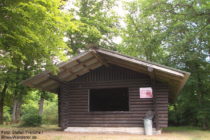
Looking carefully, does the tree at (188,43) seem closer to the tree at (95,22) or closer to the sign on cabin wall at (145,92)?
the sign on cabin wall at (145,92)

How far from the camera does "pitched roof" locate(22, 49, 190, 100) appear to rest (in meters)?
9.34

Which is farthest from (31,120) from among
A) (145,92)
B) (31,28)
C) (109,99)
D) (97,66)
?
(31,28)

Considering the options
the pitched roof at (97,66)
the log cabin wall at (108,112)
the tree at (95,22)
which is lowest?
the log cabin wall at (108,112)

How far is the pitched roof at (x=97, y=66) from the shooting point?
9.34 m

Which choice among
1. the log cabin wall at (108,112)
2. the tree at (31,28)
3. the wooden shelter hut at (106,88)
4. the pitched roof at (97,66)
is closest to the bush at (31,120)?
→ the wooden shelter hut at (106,88)

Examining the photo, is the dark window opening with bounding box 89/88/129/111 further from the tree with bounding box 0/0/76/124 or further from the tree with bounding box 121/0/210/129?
the tree with bounding box 0/0/76/124

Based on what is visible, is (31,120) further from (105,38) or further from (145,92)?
(105,38)

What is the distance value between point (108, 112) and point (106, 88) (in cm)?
124

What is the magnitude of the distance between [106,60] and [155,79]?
2.58 m

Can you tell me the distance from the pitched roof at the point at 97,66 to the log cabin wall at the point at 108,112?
38 cm

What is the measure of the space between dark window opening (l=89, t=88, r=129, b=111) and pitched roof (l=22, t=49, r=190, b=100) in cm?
154

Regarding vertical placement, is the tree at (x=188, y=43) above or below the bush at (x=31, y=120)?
above

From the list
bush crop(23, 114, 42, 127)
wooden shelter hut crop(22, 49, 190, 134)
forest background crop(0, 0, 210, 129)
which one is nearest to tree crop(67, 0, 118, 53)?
forest background crop(0, 0, 210, 129)

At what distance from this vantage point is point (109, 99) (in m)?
13.4
